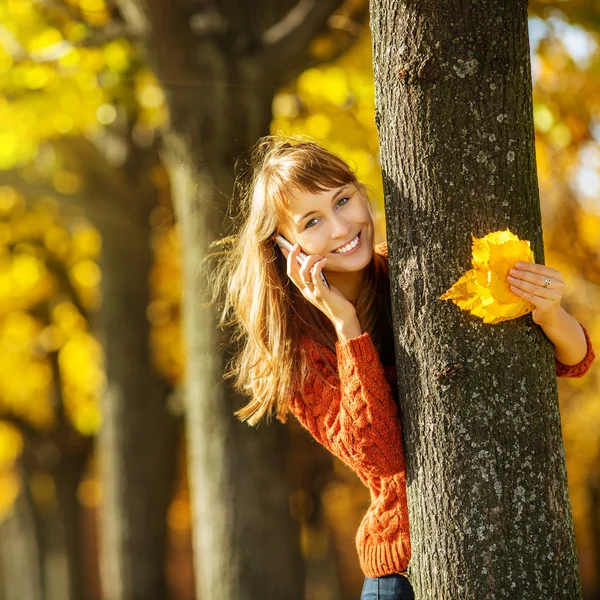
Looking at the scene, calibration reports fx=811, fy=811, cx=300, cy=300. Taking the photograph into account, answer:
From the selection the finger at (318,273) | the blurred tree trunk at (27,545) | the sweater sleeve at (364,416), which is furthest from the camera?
the blurred tree trunk at (27,545)

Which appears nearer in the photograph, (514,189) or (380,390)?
(514,189)

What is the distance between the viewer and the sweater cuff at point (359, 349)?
239 cm

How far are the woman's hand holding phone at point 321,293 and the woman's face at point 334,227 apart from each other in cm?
6

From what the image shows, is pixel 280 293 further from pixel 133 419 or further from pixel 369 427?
pixel 133 419

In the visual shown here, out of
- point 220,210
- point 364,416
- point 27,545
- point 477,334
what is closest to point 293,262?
point 364,416

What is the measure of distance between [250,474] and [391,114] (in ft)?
9.13

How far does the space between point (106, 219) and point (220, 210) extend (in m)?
2.89

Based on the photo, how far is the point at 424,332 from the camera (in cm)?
216

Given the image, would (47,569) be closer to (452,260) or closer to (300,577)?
(300,577)

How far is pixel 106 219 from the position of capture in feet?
22.5

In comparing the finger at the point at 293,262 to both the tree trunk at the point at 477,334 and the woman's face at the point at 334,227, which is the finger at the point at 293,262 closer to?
the woman's face at the point at 334,227

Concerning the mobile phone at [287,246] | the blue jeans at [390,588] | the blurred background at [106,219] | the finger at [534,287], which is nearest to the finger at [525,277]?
the finger at [534,287]

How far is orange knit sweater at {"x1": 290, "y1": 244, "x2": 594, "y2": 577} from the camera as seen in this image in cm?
233

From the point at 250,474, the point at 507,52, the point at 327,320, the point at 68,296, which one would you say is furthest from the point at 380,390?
the point at 68,296
